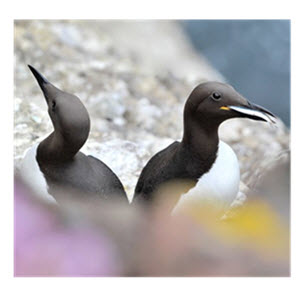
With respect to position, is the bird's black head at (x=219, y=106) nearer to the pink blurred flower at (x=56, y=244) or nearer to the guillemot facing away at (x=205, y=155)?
the guillemot facing away at (x=205, y=155)

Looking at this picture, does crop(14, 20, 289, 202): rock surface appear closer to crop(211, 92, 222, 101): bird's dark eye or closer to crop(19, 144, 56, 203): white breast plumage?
crop(19, 144, 56, 203): white breast plumage

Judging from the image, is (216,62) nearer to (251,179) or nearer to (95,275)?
(251,179)

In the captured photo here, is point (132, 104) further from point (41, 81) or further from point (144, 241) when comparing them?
point (144, 241)

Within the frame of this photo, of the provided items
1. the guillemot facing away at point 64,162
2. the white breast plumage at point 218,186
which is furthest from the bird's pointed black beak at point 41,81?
the white breast plumage at point 218,186

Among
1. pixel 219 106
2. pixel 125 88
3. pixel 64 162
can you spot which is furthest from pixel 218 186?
pixel 125 88

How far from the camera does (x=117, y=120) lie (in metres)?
2.30

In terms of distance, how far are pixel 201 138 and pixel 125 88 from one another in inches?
19.3

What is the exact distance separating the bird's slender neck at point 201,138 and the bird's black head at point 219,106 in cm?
2

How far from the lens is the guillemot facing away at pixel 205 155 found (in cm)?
194

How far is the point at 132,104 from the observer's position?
2.36 m

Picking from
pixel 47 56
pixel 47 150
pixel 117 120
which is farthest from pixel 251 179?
pixel 47 56

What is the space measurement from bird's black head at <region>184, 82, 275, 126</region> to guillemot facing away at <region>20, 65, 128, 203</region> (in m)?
0.32

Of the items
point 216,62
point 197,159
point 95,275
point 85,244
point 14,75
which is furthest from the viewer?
point 216,62

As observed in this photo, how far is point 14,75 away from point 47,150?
35 centimetres
